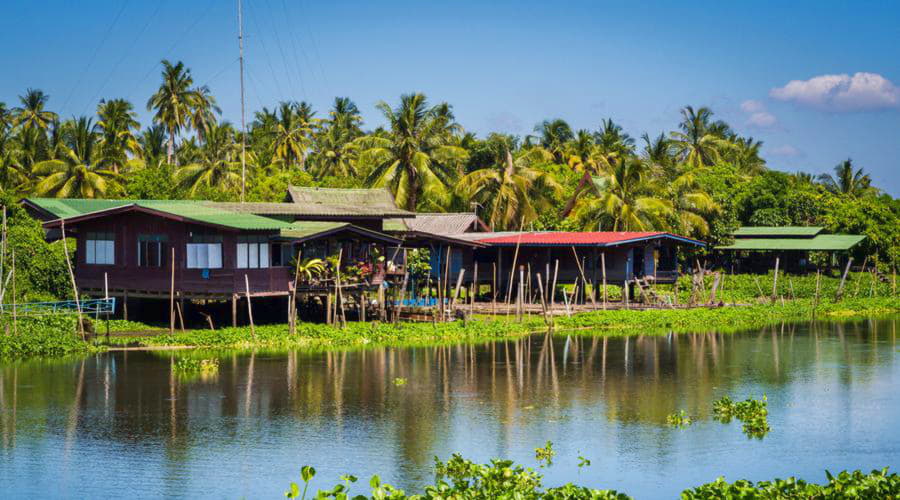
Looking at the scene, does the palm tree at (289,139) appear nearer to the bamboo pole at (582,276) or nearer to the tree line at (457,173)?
the tree line at (457,173)

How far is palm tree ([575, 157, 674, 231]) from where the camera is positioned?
51875 mm

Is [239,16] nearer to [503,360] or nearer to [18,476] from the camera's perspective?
[503,360]

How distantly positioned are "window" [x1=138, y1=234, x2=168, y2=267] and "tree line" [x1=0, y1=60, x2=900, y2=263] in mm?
13218

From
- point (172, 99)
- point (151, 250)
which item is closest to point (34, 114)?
point (172, 99)

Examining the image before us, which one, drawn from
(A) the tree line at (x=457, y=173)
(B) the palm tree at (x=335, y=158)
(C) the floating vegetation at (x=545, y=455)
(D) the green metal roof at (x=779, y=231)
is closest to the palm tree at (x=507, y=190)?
(A) the tree line at (x=457, y=173)

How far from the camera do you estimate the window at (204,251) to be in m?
34.5

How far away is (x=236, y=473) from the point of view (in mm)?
17500

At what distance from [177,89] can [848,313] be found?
Answer: 42.1 meters

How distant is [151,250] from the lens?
35719mm

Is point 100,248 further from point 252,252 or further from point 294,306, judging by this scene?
point 294,306

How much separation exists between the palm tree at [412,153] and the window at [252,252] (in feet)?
62.3

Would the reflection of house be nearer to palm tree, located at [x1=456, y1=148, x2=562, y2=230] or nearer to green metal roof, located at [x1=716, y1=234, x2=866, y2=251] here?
green metal roof, located at [x1=716, y1=234, x2=866, y2=251]

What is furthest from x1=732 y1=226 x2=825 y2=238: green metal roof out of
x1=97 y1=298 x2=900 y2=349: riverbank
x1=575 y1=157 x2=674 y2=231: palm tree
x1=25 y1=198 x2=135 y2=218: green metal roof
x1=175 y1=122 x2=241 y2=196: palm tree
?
x1=25 y1=198 x2=135 y2=218: green metal roof

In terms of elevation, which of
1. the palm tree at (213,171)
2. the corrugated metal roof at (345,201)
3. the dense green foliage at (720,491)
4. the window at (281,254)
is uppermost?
the palm tree at (213,171)
